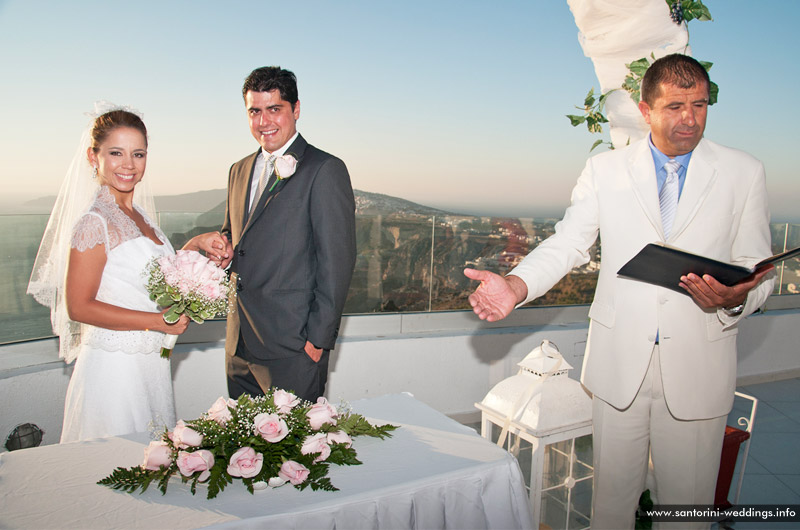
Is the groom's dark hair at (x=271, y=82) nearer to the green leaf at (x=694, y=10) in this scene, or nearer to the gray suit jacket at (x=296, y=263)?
the gray suit jacket at (x=296, y=263)

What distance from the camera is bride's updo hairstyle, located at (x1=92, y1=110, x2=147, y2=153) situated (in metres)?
2.00

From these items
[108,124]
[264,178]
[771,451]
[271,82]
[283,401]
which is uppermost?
[271,82]

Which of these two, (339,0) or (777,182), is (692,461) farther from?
(777,182)

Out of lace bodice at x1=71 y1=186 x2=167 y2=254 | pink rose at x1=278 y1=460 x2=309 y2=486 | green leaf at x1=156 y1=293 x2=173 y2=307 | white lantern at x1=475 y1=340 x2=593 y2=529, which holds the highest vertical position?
lace bodice at x1=71 y1=186 x2=167 y2=254

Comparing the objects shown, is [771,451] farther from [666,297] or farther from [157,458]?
[157,458]

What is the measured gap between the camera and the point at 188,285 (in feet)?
5.50

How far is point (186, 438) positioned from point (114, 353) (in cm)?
78

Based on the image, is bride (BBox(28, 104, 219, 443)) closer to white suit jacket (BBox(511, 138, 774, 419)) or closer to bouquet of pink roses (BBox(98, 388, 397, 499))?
bouquet of pink roses (BBox(98, 388, 397, 499))

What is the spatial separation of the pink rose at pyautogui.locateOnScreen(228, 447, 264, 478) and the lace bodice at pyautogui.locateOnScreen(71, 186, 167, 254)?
100 centimetres

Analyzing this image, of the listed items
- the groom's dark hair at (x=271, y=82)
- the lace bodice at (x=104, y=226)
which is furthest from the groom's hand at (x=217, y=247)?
the groom's dark hair at (x=271, y=82)

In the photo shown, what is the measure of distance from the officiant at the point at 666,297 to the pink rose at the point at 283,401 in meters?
0.61

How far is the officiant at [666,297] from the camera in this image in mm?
1712

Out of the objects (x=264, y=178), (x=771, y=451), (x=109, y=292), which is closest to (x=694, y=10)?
(x=264, y=178)

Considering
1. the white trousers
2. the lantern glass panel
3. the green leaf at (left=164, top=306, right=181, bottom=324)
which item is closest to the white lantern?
the lantern glass panel
